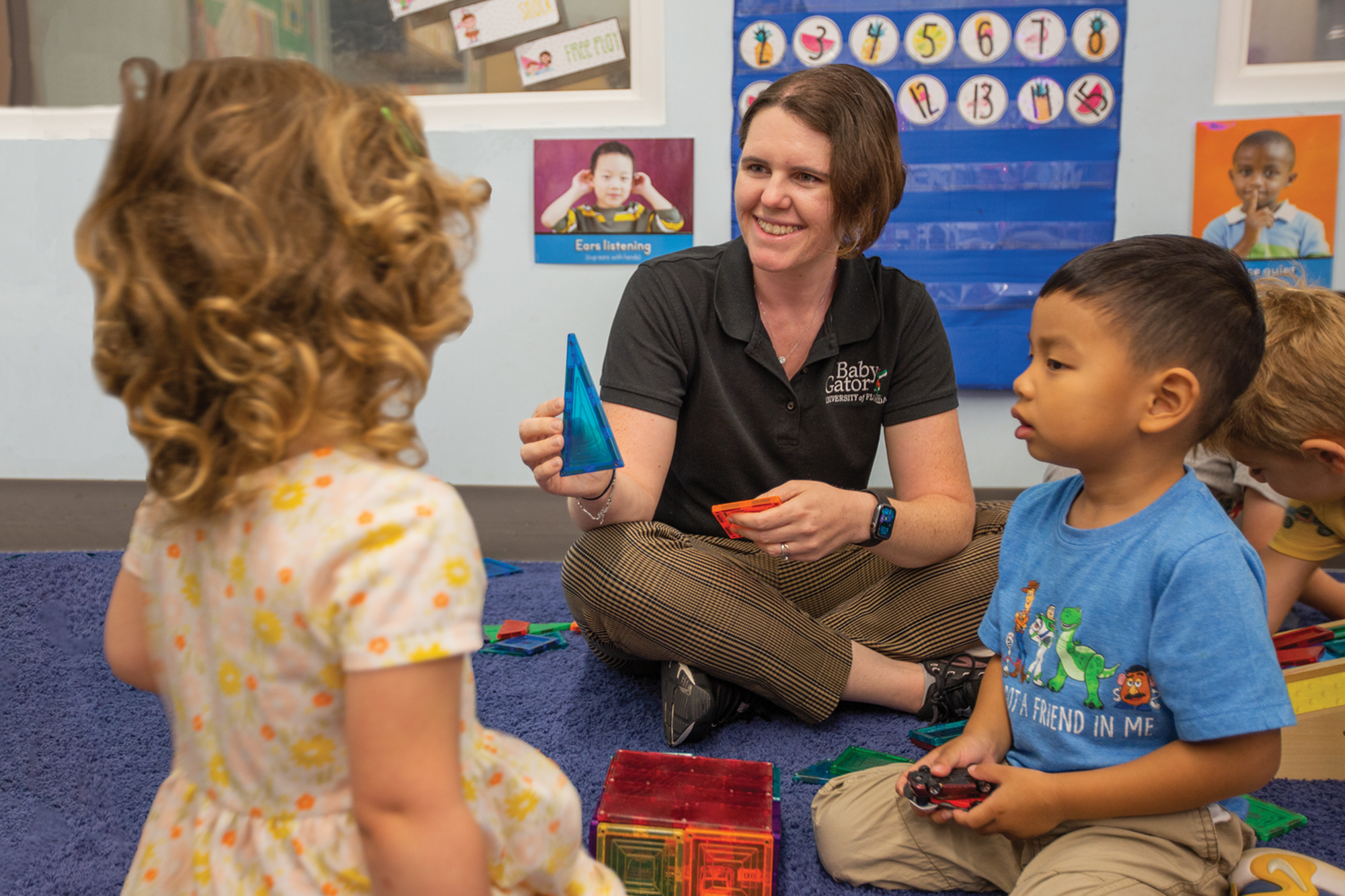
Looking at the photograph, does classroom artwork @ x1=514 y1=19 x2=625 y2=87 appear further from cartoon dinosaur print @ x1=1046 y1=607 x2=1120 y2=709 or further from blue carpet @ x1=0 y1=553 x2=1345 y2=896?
cartoon dinosaur print @ x1=1046 y1=607 x2=1120 y2=709

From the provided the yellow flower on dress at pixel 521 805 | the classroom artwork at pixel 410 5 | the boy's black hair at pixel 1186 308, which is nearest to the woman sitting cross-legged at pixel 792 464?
the boy's black hair at pixel 1186 308

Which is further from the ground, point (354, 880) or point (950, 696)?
point (354, 880)

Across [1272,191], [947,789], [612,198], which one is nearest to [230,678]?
[947,789]

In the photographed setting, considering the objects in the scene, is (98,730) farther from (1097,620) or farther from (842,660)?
(1097,620)

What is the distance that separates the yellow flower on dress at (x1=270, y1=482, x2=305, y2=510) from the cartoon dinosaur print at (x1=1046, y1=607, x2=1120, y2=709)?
0.64 meters

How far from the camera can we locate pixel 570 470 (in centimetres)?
105

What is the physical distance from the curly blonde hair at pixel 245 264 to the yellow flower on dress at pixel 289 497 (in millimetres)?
16

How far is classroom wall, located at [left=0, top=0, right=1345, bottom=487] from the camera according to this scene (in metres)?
2.00

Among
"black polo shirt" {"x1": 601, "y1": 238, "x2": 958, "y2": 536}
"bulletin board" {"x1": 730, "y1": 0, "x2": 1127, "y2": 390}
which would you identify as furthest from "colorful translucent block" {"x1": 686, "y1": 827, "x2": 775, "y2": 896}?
"bulletin board" {"x1": 730, "y1": 0, "x2": 1127, "y2": 390}

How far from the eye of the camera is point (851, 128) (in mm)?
1269

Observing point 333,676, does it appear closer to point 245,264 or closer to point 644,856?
point 245,264

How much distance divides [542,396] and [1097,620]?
5.12ft

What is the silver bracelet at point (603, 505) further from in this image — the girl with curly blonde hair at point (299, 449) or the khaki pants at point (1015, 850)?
the girl with curly blonde hair at point (299, 449)

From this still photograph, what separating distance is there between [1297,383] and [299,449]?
1063 mm
